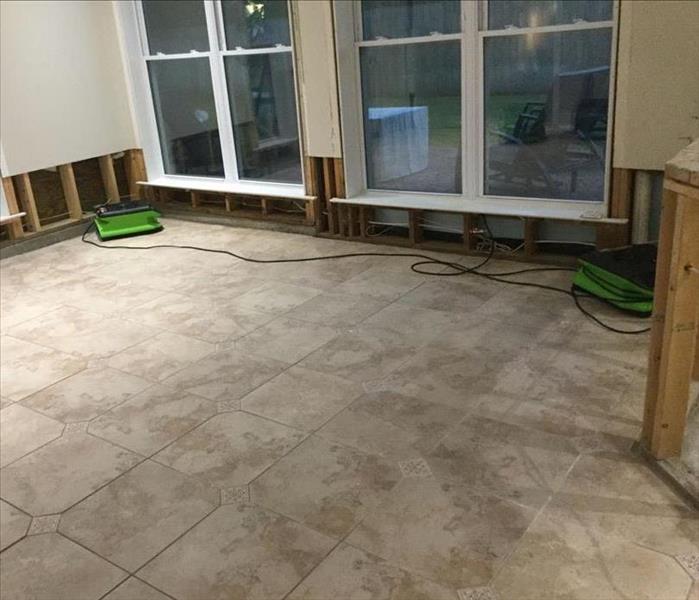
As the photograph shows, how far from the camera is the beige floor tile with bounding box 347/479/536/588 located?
6.76 ft

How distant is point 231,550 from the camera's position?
2.21 meters

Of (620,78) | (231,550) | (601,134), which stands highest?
(620,78)

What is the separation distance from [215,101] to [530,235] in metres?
3.23

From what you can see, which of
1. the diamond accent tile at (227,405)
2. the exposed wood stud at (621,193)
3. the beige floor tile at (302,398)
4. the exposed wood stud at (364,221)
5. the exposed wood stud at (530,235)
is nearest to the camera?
the beige floor tile at (302,398)

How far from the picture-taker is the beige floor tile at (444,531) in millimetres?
2061

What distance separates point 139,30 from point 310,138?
2389 millimetres

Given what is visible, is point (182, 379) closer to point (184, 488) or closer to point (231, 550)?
point (184, 488)

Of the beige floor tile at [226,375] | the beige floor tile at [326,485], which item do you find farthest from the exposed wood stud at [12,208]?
the beige floor tile at [326,485]

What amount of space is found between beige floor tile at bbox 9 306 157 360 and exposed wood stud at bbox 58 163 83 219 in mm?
2128

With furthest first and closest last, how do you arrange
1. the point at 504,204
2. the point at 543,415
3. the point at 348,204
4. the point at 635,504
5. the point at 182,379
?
the point at 348,204
the point at 504,204
the point at 182,379
the point at 543,415
the point at 635,504

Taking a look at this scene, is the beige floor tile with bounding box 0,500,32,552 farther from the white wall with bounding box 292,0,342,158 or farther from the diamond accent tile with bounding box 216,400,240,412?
the white wall with bounding box 292,0,342,158

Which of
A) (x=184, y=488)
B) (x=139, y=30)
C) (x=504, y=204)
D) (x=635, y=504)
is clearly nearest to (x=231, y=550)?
(x=184, y=488)

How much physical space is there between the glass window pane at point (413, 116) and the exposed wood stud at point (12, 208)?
302 cm

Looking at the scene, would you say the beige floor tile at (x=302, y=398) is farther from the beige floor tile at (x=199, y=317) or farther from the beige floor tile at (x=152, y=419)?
the beige floor tile at (x=199, y=317)
